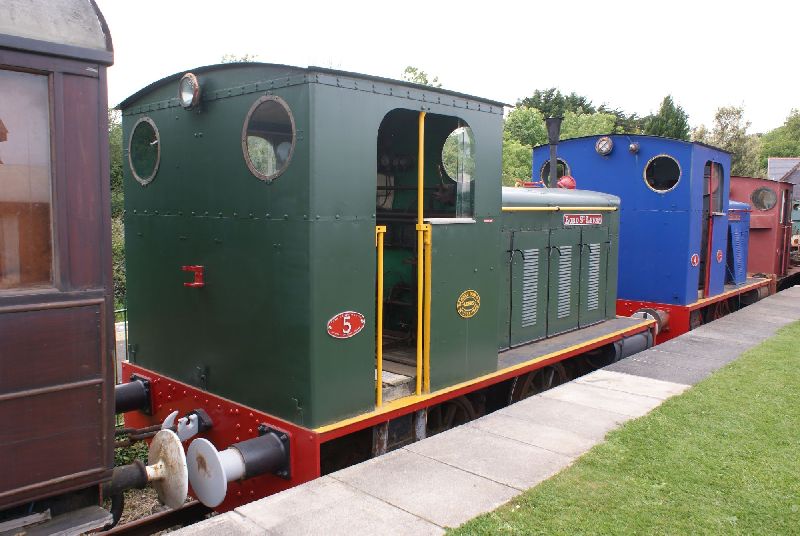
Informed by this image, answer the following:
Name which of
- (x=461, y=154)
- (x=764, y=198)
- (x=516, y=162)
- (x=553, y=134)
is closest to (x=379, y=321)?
(x=461, y=154)

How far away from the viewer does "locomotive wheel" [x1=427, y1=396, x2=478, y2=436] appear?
5.42m

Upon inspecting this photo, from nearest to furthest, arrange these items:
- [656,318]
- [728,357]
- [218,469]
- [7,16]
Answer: [7,16] < [218,469] < [728,357] < [656,318]

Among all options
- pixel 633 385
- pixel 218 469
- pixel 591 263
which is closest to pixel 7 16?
pixel 218 469

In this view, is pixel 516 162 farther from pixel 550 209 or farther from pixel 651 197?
pixel 550 209

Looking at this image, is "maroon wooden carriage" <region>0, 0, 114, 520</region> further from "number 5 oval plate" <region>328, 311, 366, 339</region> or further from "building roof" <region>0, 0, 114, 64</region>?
"number 5 oval plate" <region>328, 311, 366, 339</region>

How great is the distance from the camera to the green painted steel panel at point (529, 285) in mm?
6609

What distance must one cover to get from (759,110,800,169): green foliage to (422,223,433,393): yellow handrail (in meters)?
73.2

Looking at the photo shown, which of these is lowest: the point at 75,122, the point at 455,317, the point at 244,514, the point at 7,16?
the point at 244,514

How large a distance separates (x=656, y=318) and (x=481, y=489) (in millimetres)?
6168

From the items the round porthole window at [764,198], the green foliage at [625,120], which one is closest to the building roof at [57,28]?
the round porthole window at [764,198]

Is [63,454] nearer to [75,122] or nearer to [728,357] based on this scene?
[75,122]

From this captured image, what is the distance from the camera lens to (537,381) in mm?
6758

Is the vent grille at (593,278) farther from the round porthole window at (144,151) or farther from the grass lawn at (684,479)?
the round porthole window at (144,151)

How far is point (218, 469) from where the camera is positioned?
3834mm
